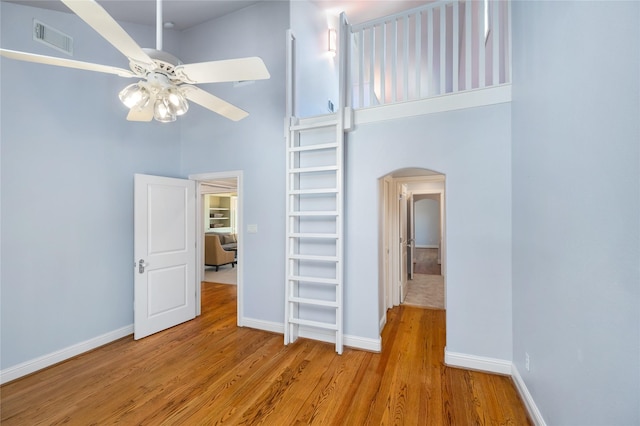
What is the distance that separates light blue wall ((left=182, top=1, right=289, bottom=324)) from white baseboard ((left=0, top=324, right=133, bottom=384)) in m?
1.49

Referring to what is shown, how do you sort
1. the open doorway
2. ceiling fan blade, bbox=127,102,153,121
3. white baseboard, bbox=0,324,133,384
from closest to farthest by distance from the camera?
ceiling fan blade, bbox=127,102,153,121, white baseboard, bbox=0,324,133,384, the open doorway

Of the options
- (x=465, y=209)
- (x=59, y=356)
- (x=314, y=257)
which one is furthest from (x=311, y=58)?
(x=59, y=356)

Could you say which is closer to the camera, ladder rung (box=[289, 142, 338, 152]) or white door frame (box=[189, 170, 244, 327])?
ladder rung (box=[289, 142, 338, 152])

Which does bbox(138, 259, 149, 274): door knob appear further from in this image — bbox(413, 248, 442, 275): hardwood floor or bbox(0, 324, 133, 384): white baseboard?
bbox(413, 248, 442, 275): hardwood floor

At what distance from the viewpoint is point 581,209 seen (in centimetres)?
133

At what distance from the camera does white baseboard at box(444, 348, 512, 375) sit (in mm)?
2449

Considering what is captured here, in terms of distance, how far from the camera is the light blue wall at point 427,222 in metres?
11.7

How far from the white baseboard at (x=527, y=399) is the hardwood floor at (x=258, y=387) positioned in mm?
61

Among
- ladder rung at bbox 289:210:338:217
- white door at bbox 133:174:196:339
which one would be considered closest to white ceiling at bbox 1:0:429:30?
white door at bbox 133:174:196:339

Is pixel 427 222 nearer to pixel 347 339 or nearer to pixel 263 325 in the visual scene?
pixel 347 339

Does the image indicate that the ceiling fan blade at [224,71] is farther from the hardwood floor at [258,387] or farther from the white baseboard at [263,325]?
the white baseboard at [263,325]

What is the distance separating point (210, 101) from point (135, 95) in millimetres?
447

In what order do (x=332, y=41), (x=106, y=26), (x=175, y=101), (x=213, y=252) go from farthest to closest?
(x=213, y=252) < (x=332, y=41) < (x=175, y=101) < (x=106, y=26)

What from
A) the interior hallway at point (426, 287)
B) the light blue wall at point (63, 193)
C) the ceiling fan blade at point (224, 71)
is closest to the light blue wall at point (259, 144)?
the light blue wall at point (63, 193)
